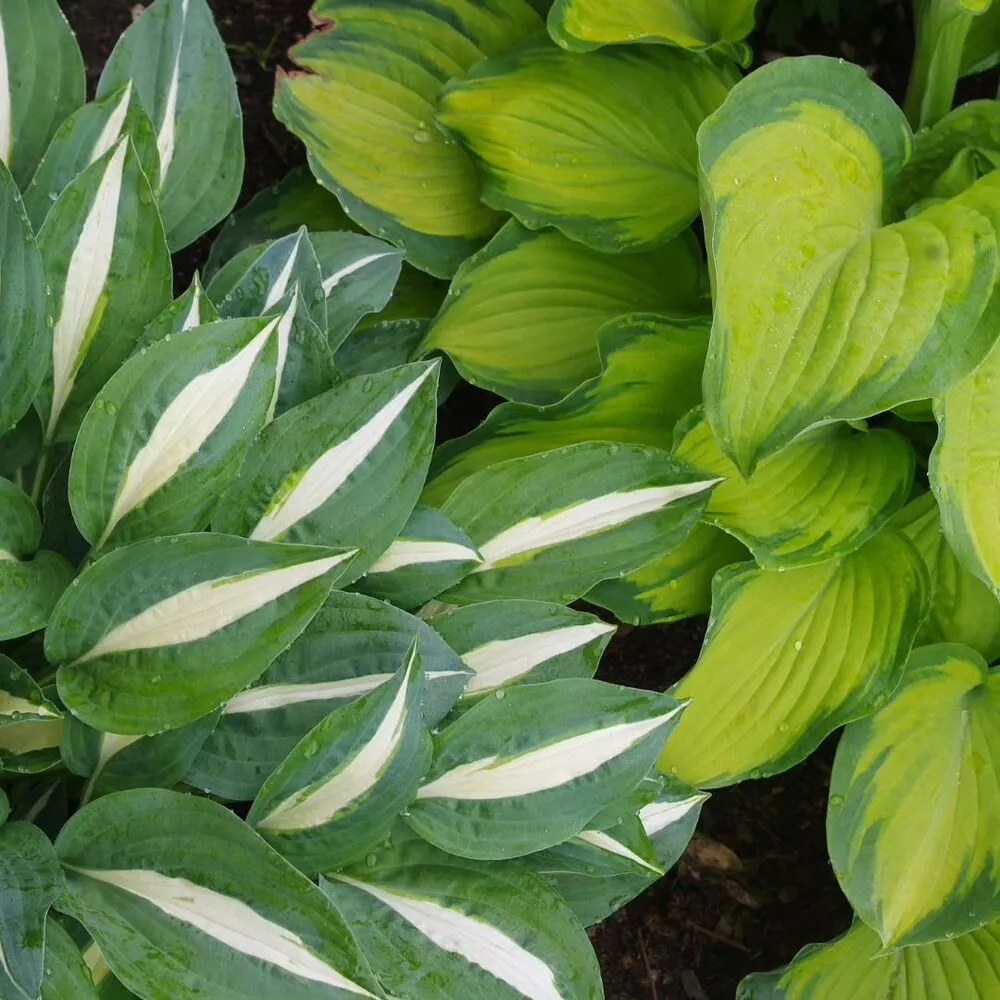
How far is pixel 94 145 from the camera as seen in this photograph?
0.89 metres

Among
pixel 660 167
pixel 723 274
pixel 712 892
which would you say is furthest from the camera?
pixel 712 892

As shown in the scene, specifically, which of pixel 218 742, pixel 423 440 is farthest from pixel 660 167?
pixel 218 742

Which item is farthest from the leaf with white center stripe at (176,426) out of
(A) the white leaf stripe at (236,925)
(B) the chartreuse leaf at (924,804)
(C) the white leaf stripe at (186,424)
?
(B) the chartreuse leaf at (924,804)

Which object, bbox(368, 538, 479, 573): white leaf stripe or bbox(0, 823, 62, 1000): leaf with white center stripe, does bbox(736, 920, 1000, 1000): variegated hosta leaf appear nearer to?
bbox(368, 538, 479, 573): white leaf stripe

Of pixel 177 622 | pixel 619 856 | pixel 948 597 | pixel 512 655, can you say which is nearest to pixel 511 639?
pixel 512 655

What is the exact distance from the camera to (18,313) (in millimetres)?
755

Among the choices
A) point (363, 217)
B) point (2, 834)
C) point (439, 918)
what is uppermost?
point (363, 217)

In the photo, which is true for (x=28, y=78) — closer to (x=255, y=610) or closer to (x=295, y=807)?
(x=255, y=610)

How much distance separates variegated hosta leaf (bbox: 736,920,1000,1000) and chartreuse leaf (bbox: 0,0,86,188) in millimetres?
1217

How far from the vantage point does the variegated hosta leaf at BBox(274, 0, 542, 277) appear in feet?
3.67

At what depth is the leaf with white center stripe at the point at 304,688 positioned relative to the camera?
2.60ft

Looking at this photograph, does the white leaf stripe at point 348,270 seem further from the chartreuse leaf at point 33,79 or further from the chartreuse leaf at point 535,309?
the chartreuse leaf at point 33,79

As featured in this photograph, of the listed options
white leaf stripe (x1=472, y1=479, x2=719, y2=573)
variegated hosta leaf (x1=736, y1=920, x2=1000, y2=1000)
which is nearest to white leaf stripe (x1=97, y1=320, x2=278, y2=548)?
white leaf stripe (x1=472, y1=479, x2=719, y2=573)

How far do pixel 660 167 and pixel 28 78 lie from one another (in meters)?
0.68
